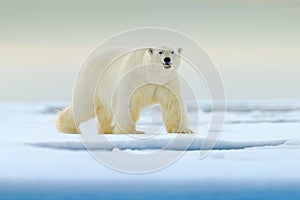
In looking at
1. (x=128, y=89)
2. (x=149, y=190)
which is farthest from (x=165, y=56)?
(x=149, y=190)

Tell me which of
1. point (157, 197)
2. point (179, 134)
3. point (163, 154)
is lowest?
point (157, 197)

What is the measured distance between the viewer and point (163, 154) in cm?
492

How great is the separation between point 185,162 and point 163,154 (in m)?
0.21

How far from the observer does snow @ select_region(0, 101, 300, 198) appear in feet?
14.4

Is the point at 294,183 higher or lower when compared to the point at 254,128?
lower

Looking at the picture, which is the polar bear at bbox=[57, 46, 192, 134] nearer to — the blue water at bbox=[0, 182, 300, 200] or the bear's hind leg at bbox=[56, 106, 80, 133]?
the bear's hind leg at bbox=[56, 106, 80, 133]

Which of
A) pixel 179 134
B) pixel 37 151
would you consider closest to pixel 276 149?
pixel 179 134

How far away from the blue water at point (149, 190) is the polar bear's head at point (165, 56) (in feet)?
3.34

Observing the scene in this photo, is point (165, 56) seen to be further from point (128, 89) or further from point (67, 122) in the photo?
point (67, 122)

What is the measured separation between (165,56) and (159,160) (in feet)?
2.54

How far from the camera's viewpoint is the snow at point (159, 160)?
14.4 ft

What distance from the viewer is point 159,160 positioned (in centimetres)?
481

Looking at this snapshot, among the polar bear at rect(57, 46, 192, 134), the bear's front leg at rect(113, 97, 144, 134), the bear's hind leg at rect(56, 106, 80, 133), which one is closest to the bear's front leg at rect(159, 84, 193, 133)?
the polar bear at rect(57, 46, 192, 134)

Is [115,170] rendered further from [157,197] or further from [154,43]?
[154,43]
